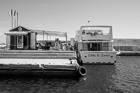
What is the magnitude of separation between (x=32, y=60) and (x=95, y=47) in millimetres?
13293

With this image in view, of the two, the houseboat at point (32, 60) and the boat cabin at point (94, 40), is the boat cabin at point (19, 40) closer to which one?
the houseboat at point (32, 60)

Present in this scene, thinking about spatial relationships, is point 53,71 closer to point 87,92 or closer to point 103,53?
point 87,92

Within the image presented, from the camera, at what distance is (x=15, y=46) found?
73.1 feet

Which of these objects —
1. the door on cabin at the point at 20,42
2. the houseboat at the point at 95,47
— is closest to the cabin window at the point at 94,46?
the houseboat at the point at 95,47

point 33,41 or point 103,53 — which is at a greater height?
point 33,41

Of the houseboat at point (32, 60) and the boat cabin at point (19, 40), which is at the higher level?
the boat cabin at point (19, 40)

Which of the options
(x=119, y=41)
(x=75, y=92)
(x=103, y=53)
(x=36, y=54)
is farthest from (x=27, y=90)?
(x=119, y=41)

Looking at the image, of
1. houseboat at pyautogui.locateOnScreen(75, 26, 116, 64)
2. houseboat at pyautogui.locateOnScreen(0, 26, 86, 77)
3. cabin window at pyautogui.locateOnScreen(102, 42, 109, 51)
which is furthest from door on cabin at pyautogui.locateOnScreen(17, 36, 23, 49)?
cabin window at pyautogui.locateOnScreen(102, 42, 109, 51)

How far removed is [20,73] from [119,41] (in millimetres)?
51479

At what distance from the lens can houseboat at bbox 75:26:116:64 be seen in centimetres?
2284

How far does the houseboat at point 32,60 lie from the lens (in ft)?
45.3

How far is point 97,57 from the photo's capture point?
2289 cm

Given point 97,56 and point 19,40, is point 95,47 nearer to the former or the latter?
point 97,56

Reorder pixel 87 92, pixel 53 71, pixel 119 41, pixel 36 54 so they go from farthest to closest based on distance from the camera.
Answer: pixel 119 41
pixel 36 54
pixel 53 71
pixel 87 92
